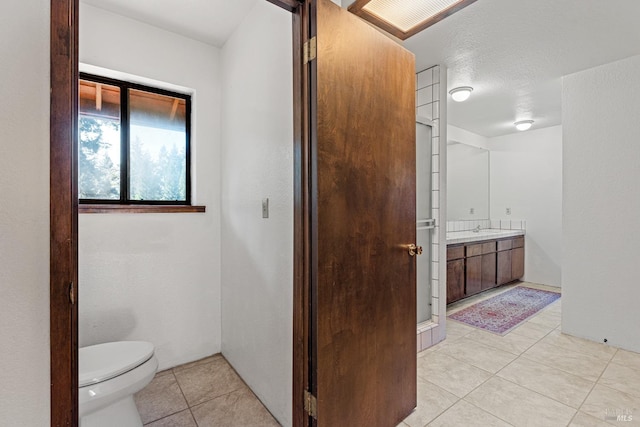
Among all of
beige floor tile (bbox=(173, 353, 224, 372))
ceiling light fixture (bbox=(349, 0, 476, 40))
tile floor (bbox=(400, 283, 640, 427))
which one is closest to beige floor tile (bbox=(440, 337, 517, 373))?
tile floor (bbox=(400, 283, 640, 427))

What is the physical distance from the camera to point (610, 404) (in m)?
1.68

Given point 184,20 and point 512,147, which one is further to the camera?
point 512,147

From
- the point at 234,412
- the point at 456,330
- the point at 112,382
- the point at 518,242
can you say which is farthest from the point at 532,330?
the point at 112,382

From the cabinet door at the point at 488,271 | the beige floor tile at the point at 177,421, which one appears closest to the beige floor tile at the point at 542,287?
the cabinet door at the point at 488,271

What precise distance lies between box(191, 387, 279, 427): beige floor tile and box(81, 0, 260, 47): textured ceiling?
2436 mm

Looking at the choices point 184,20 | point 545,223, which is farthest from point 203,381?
point 545,223

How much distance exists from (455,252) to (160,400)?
2.98m

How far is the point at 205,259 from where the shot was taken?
2.23 meters

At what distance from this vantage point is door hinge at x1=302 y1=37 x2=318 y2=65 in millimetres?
1185

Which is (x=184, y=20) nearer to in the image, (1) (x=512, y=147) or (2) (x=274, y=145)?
(2) (x=274, y=145)

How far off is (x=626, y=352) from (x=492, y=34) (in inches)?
108

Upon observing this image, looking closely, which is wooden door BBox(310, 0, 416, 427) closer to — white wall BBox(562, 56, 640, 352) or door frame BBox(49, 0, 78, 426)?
door frame BBox(49, 0, 78, 426)

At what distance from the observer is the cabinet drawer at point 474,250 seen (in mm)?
3404

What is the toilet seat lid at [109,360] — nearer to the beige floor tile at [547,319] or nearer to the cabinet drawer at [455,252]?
the cabinet drawer at [455,252]
